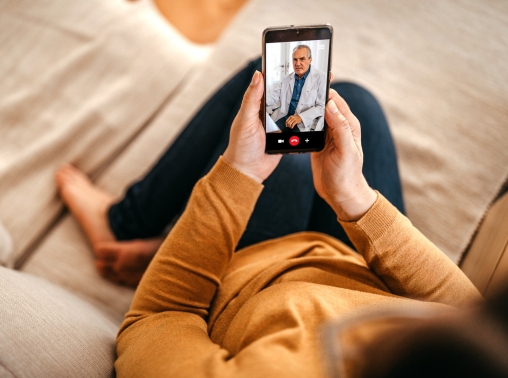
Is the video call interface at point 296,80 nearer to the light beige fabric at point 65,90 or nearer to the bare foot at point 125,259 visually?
the bare foot at point 125,259

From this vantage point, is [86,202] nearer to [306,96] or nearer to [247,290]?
[247,290]

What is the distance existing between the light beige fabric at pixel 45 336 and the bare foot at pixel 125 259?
19 centimetres

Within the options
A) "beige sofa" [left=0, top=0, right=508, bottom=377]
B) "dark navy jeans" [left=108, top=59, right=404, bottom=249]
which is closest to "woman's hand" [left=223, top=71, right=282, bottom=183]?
"dark navy jeans" [left=108, top=59, right=404, bottom=249]

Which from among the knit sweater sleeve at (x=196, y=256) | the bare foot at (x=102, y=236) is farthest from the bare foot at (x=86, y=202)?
the knit sweater sleeve at (x=196, y=256)

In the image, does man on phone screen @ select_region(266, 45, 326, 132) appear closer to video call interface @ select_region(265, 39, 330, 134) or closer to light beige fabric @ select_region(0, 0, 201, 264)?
video call interface @ select_region(265, 39, 330, 134)

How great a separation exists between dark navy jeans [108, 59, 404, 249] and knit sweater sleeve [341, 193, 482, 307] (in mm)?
138

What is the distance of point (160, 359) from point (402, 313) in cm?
26

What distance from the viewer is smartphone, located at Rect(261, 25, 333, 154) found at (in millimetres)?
443

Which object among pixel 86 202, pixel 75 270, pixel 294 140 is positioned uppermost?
pixel 294 140

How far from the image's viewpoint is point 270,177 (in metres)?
0.69

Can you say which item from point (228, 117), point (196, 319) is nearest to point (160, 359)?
point (196, 319)

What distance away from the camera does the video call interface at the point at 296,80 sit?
0.45m

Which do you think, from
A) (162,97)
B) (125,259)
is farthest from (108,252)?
(162,97)

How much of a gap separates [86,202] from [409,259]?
0.68 m
